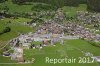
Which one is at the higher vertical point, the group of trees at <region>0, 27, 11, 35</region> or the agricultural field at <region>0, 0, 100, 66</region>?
Answer: the group of trees at <region>0, 27, 11, 35</region>

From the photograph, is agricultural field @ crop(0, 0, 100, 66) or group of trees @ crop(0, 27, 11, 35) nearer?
agricultural field @ crop(0, 0, 100, 66)

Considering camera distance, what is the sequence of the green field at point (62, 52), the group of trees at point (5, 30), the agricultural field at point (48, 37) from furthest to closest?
the group of trees at point (5, 30) → the agricultural field at point (48, 37) → the green field at point (62, 52)

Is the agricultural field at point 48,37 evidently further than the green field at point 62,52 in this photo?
Yes

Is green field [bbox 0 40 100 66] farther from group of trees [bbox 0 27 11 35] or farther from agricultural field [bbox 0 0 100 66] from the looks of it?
group of trees [bbox 0 27 11 35]

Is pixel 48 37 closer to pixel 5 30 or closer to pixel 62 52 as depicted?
pixel 5 30

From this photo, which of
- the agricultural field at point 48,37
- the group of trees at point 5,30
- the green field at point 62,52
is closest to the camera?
the green field at point 62,52

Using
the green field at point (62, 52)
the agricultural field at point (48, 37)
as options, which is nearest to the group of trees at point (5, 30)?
the agricultural field at point (48, 37)

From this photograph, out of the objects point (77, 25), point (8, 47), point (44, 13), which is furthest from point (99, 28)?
point (8, 47)

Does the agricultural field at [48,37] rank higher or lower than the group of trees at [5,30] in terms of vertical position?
lower

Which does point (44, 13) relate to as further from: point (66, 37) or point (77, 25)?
point (66, 37)

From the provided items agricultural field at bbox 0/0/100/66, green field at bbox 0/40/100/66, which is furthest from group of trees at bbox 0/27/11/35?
green field at bbox 0/40/100/66

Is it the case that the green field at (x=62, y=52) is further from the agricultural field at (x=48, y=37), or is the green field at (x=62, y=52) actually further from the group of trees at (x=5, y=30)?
the group of trees at (x=5, y=30)
